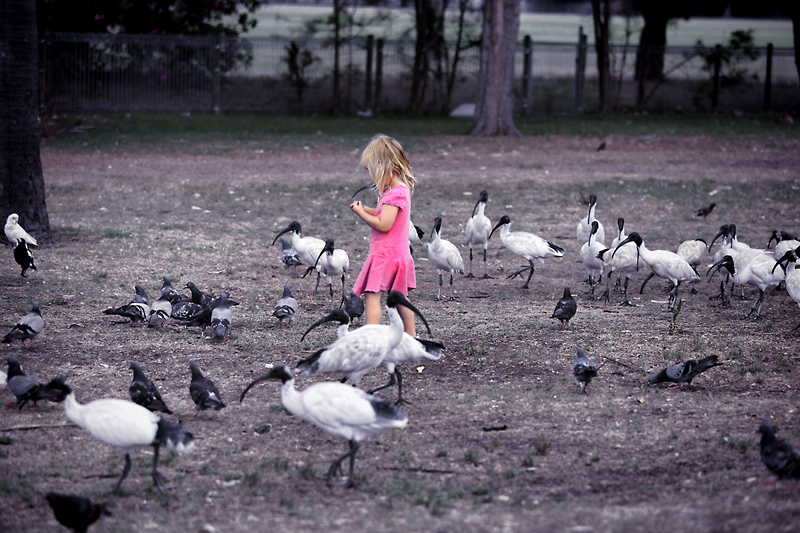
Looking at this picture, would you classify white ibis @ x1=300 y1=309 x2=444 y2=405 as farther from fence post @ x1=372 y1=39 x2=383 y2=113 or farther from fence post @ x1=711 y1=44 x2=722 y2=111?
fence post @ x1=711 y1=44 x2=722 y2=111

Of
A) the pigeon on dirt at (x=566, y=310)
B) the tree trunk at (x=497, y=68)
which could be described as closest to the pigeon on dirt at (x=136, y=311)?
the pigeon on dirt at (x=566, y=310)

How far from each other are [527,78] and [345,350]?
24.4 m

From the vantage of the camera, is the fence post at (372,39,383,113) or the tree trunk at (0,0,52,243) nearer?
the tree trunk at (0,0,52,243)

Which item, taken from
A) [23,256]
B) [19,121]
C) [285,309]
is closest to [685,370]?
[285,309]

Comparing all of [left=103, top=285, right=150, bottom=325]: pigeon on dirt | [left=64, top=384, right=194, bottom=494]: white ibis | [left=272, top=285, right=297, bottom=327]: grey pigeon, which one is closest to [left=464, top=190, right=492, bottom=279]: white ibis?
[left=272, top=285, right=297, bottom=327]: grey pigeon

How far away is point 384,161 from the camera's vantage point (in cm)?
644

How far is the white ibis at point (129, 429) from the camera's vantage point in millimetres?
4738

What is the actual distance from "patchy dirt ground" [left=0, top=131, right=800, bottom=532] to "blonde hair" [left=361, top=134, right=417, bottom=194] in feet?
5.49

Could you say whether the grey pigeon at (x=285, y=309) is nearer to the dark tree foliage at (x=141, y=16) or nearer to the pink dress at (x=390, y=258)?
the pink dress at (x=390, y=258)

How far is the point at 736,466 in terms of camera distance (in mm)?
5117

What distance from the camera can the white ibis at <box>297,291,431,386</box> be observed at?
227 inches

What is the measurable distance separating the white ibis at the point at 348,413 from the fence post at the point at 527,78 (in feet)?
81.4

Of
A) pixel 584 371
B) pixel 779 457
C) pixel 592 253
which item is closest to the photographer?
pixel 779 457

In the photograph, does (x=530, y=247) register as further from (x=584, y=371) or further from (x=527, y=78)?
(x=527, y=78)
